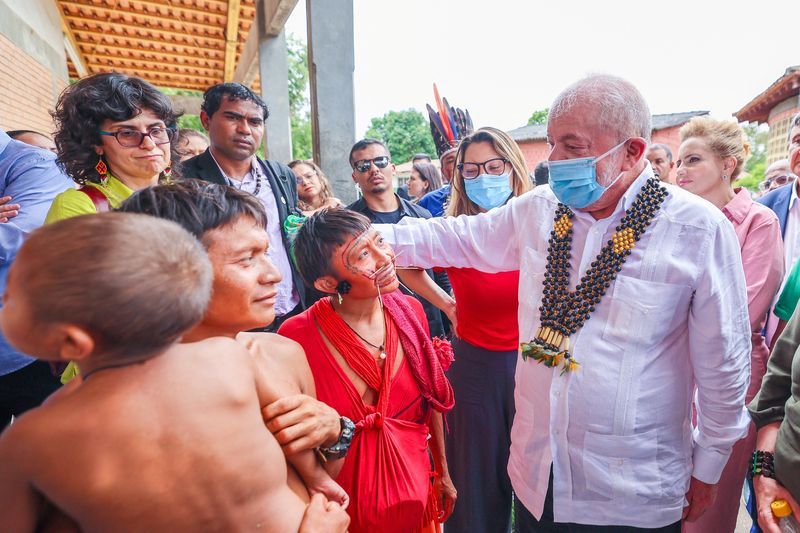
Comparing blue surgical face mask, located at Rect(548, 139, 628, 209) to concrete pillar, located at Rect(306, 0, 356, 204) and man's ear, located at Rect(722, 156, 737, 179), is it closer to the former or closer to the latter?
man's ear, located at Rect(722, 156, 737, 179)

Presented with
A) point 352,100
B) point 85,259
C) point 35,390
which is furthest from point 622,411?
point 352,100

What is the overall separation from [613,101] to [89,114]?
7.25 feet

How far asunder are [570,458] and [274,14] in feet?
22.0

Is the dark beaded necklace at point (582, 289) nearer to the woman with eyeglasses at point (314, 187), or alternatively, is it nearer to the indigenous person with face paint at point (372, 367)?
the indigenous person with face paint at point (372, 367)

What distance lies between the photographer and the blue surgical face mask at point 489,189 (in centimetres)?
276

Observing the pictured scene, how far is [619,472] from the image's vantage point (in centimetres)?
158

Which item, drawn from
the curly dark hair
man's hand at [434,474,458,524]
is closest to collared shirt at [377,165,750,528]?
man's hand at [434,474,458,524]

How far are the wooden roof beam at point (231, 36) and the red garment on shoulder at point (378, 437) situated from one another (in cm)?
885

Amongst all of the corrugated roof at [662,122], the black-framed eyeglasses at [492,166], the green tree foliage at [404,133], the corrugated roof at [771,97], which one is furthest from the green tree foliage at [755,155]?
the black-framed eyeglasses at [492,166]

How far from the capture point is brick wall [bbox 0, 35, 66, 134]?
512cm

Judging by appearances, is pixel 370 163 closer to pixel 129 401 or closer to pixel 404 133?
pixel 129 401

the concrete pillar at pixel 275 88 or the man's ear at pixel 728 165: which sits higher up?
the concrete pillar at pixel 275 88

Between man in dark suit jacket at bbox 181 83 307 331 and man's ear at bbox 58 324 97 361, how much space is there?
207 cm

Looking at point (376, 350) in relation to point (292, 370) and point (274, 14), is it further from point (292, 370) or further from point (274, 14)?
point (274, 14)
